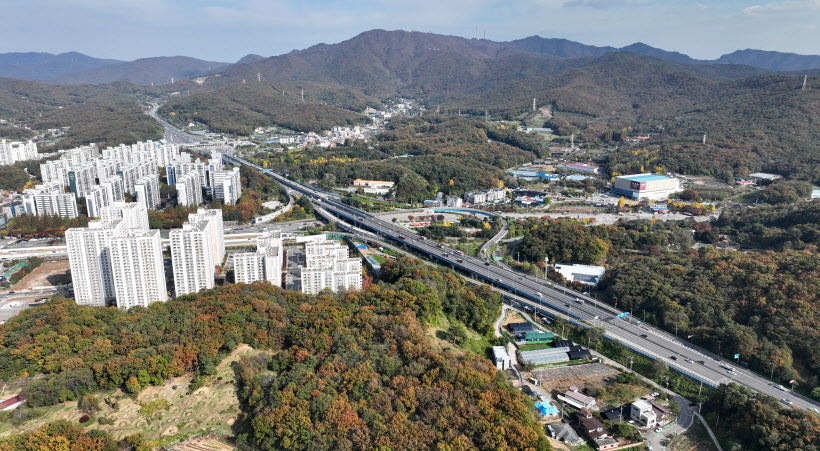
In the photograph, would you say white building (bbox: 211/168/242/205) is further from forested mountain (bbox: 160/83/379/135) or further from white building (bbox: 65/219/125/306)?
forested mountain (bbox: 160/83/379/135)

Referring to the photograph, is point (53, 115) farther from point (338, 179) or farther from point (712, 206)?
point (712, 206)

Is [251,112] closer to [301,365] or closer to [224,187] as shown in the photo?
[224,187]

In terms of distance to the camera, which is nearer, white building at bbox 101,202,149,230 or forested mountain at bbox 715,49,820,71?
white building at bbox 101,202,149,230

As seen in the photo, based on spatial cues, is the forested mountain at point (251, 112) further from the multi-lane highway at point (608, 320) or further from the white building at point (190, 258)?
the white building at point (190, 258)

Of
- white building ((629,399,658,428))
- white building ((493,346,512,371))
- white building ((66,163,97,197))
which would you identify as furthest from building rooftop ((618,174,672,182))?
white building ((66,163,97,197))

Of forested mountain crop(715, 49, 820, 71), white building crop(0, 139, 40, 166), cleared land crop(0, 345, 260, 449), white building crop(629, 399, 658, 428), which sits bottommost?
white building crop(629, 399, 658, 428)

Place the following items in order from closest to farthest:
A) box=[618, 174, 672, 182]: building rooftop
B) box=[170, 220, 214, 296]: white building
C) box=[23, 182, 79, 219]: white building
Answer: box=[170, 220, 214, 296]: white building, box=[23, 182, 79, 219]: white building, box=[618, 174, 672, 182]: building rooftop

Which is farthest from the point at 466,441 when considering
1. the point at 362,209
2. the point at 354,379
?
the point at 362,209
